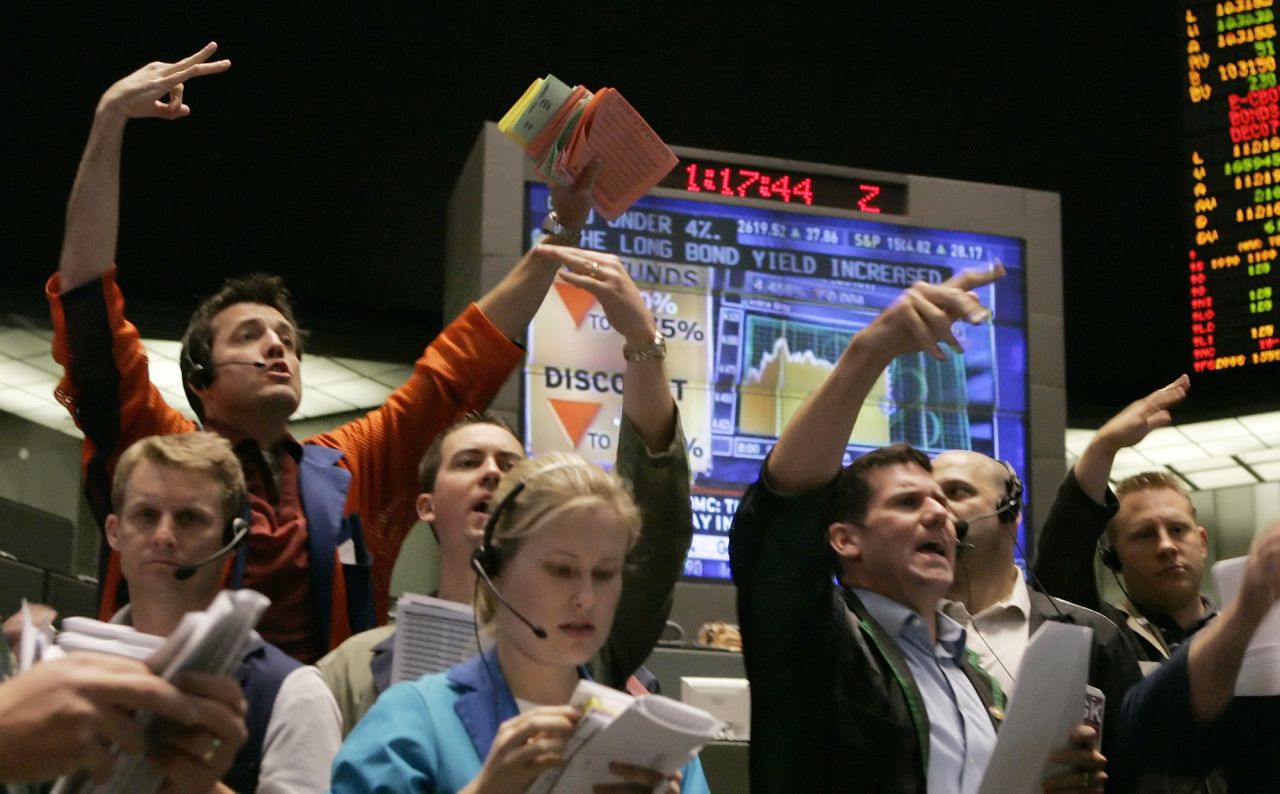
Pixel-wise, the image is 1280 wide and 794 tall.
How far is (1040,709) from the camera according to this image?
7.18 ft

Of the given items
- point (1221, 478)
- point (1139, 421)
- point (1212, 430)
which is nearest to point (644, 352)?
point (1139, 421)

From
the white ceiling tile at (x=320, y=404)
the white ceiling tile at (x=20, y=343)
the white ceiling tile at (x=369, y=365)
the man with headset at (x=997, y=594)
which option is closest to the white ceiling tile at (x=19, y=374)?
the white ceiling tile at (x=20, y=343)

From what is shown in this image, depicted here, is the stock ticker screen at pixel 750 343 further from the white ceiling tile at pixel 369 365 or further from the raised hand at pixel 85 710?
the white ceiling tile at pixel 369 365

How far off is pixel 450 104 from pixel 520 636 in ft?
18.8

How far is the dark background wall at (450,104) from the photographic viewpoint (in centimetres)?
713

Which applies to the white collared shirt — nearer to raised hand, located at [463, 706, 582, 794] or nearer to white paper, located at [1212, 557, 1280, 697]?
white paper, located at [1212, 557, 1280, 697]

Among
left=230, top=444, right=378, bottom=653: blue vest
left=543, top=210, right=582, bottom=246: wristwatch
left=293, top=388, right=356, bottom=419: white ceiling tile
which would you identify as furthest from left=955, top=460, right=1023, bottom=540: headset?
left=293, top=388, right=356, bottom=419: white ceiling tile

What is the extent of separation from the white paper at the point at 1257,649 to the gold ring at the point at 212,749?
152cm

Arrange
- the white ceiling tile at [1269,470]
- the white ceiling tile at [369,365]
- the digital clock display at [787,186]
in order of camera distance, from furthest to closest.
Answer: the white ceiling tile at [1269,470]
the white ceiling tile at [369,365]
the digital clock display at [787,186]

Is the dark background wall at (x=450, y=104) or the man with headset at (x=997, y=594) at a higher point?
the dark background wall at (x=450, y=104)

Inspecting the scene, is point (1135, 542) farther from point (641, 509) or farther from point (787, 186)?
point (787, 186)

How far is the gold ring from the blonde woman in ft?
1.23

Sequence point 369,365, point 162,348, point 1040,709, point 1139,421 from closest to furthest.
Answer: point 1040,709 < point 1139,421 < point 162,348 < point 369,365

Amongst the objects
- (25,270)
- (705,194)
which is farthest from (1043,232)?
(25,270)
